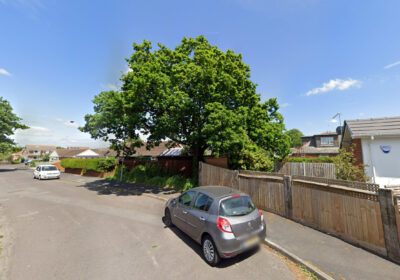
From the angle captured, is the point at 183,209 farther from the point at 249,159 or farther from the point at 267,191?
the point at 249,159

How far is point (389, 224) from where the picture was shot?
4016 millimetres

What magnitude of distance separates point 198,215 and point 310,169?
11817 millimetres

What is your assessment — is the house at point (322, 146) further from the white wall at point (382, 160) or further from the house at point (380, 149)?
the white wall at point (382, 160)

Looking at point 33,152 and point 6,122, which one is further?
point 33,152

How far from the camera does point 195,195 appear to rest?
526 centimetres

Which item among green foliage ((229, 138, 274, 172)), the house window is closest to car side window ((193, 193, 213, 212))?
→ green foliage ((229, 138, 274, 172))

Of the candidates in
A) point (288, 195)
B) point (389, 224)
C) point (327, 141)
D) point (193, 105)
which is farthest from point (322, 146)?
point (389, 224)

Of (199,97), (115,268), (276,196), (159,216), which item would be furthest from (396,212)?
(199,97)

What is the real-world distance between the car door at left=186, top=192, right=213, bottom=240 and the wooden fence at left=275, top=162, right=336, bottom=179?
36.0 feet

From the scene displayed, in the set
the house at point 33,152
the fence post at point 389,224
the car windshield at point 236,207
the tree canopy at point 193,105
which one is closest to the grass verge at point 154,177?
the tree canopy at point 193,105

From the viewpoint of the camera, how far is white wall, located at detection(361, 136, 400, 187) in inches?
340

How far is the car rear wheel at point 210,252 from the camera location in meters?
3.94

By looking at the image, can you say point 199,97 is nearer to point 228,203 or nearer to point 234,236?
point 228,203

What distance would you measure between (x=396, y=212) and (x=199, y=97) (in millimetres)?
9680
